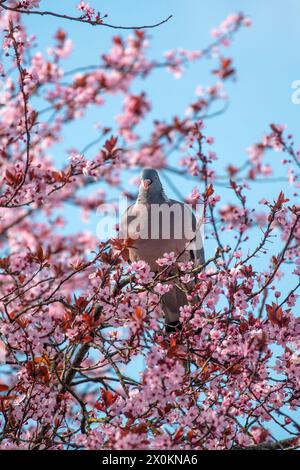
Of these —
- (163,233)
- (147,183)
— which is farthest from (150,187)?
(163,233)

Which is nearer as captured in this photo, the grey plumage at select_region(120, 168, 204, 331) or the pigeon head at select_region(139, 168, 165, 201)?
the grey plumage at select_region(120, 168, 204, 331)

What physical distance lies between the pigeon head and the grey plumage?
0.27 feet

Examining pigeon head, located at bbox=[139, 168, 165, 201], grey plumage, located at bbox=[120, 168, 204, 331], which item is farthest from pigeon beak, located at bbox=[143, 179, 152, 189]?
grey plumage, located at bbox=[120, 168, 204, 331]

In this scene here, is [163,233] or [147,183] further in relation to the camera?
[147,183]

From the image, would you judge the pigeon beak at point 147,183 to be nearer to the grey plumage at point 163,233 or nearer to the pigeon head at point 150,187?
the pigeon head at point 150,187

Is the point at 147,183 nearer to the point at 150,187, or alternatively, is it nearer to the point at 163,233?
the point at 150,187

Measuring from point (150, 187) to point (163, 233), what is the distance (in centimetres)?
67

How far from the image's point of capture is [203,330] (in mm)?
4148

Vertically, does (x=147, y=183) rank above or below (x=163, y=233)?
above

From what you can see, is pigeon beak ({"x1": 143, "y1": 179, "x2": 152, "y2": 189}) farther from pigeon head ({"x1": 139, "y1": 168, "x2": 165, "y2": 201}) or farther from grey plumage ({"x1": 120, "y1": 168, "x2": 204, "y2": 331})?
grey plumage ({"x1": 120, "y1": 168, "x2": 204, "y2": 331})

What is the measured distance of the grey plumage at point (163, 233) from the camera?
5602 millimetres

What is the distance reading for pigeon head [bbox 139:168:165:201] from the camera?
6.04 meters

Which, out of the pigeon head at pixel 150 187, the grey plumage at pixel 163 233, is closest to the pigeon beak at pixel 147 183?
the pigeon head at pixel 150 187

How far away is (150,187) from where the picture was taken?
6086 millimetres
